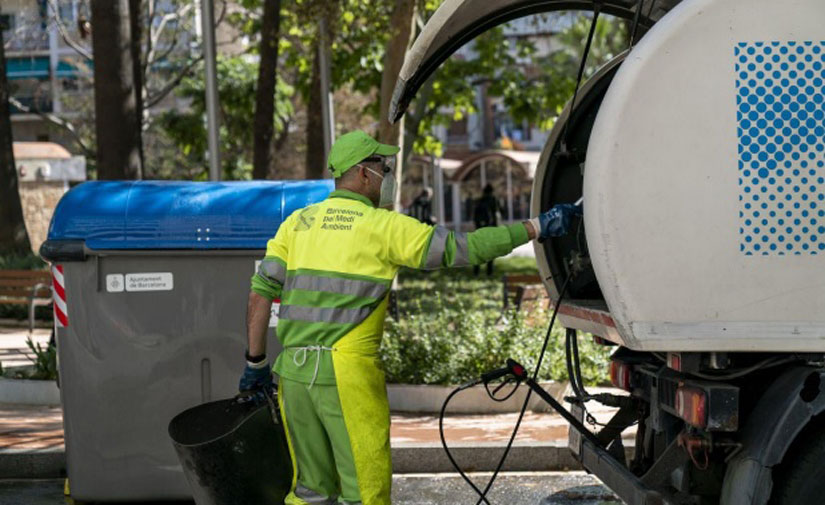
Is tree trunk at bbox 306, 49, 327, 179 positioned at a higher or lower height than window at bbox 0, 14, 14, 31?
lower

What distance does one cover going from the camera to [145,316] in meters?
7.09

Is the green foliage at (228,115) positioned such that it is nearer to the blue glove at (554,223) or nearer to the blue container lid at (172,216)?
the blue container lid at (172,216)

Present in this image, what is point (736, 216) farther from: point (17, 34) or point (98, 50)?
point (17, 34)

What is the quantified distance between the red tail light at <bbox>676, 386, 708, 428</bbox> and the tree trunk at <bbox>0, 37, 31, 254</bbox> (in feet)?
60.3

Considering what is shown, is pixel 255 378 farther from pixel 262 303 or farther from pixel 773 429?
pixel 773 429

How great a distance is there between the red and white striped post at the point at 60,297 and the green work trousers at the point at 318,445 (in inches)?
84.4

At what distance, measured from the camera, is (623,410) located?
20.2ft

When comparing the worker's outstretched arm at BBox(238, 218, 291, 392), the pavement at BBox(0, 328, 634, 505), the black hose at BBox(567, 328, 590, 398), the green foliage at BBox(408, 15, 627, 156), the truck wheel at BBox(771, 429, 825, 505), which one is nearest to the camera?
the truck wheel at BBox(771, 429, 825, 505)

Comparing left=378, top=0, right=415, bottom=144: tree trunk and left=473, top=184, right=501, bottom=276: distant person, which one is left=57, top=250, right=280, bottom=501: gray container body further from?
left=473, top=184, right=501, bottom=276: distant person

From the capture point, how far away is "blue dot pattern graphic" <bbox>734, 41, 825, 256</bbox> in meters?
4.70

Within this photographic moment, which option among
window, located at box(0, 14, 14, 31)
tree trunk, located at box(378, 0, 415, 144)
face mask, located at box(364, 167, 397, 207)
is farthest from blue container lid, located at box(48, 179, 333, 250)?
window, located at box(0, 14, 14, 31)

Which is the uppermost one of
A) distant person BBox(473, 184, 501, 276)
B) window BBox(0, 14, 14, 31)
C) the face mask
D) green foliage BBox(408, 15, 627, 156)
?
window BBox(0, 14, 14, 31)

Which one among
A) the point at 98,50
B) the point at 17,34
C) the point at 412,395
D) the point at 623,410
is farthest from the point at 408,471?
the point at 17,34

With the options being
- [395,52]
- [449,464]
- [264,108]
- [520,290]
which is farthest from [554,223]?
[264,108]
